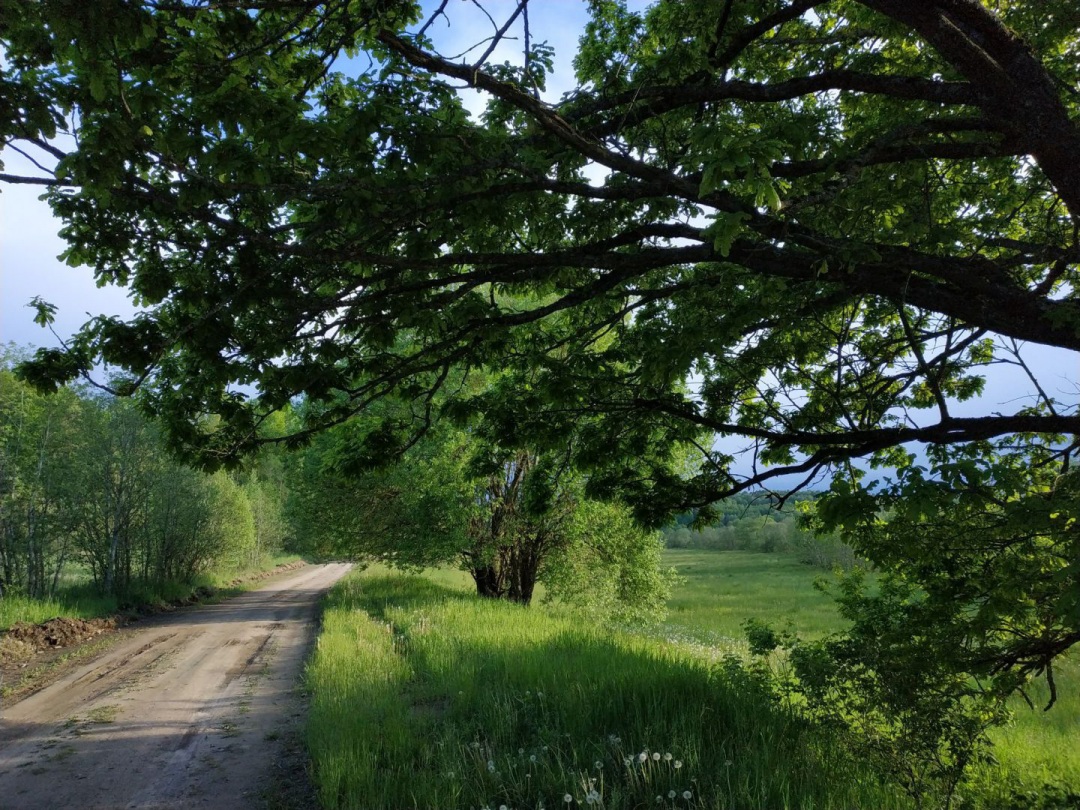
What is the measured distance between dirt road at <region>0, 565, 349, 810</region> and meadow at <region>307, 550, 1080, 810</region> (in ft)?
2.75

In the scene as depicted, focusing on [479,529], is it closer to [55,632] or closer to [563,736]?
[55,632]

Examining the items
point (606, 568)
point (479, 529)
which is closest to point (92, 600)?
point (479, 529)

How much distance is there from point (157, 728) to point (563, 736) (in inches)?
219

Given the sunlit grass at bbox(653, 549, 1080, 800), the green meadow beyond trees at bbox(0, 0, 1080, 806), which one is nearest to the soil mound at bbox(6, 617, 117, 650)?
the green meadow beyond trees at bbox(0, 0, 1080, 806)

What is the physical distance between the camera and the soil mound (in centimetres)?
1297

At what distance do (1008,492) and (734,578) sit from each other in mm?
63058

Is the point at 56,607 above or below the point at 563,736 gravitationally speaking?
below

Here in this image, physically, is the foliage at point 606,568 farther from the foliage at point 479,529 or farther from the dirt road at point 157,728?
the dirt road at point 157,728

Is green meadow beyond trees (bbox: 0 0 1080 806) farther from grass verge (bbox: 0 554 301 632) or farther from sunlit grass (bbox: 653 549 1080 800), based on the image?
grass verge (bbox: 0 554 301 632)

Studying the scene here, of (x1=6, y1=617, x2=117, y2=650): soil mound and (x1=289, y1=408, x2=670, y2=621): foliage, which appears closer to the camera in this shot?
(x1=6, y1=617, x2=117, y2=650): soil mound

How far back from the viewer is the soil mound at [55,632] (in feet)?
42.5

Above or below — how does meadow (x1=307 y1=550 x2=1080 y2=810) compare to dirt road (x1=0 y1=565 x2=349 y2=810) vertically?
above

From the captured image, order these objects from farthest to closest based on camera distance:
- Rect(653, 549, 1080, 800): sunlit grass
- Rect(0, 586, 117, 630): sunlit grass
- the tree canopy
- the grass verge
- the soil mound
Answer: the grass verge < Rect(0, 586, 117, 630): sunlit grass < the soil mound < Rect(653, 549, 1080, 800): sunlit grass < the tree canopy

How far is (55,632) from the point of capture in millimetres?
13672
